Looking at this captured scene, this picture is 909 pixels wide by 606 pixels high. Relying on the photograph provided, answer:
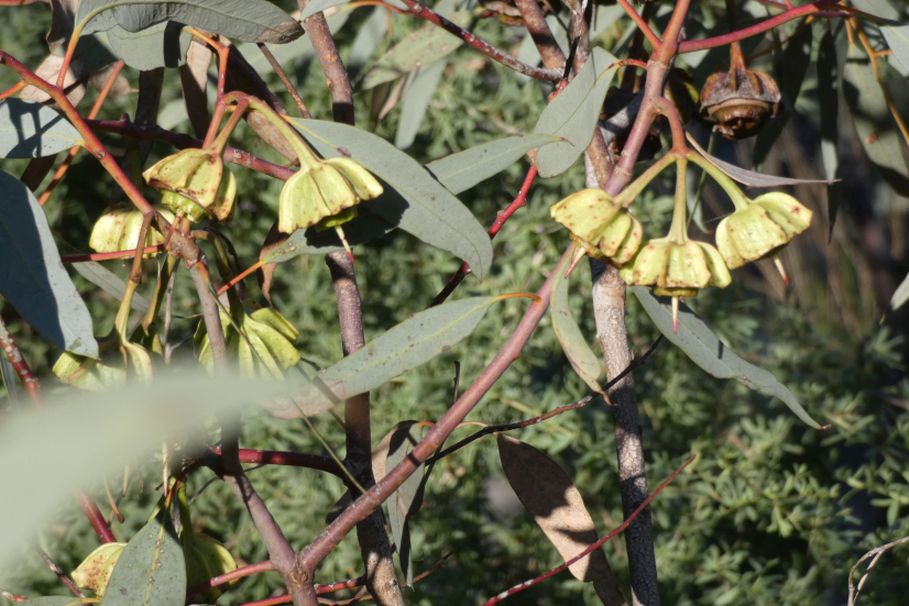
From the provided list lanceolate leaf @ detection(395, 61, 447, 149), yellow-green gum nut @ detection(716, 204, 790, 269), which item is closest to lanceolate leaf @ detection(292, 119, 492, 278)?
yellow-green gum nut @ detection(716, 204, 790, 269)

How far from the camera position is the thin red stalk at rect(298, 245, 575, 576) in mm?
562

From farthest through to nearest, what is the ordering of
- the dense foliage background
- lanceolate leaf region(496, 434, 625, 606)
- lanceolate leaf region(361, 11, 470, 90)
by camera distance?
the dense foliage background < lanceolate leaf region(361, 11, 470, 90) < lanceolate leaf region(496, 434, 625, 606)

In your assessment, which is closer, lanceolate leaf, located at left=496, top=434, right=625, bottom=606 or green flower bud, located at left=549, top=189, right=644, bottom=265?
green flower bud, located at left=549, top=189, right=644, bottom=265

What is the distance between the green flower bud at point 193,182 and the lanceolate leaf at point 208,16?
0.11 metres

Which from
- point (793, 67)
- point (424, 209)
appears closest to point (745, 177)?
point (424, 209)

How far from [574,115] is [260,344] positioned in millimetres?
234

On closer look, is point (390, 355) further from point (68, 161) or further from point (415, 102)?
point (415, 102)

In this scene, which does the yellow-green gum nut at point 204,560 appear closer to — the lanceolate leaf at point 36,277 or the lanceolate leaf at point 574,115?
the lanceolate leaf at point 36,277

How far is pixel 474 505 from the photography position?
1562mm

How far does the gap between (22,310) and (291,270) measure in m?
1.03

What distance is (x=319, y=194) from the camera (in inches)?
21.1

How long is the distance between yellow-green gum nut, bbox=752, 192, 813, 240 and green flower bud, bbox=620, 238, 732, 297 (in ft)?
0.11

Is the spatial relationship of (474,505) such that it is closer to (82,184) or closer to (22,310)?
(82,184)

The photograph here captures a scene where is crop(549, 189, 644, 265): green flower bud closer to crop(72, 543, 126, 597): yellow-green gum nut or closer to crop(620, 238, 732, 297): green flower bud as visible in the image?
crop(620, 238, 732, 297): green flower bud
